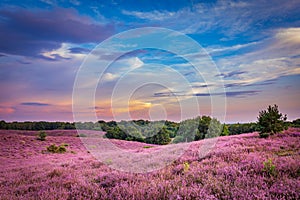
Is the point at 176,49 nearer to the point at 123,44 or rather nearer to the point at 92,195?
the point at 123,44

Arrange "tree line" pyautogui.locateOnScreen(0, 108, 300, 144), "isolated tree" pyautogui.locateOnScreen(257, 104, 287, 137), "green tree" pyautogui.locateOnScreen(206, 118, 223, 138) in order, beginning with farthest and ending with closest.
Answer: "green tree" pyautogui.locateOnScreen(206, 118, 223, 138)
"tree line" pyautogui.locateOnScreen(0, 108, 300, 144)
"isolated tree" pyautogui.locateOnScreen(257, 104, 287, 137)

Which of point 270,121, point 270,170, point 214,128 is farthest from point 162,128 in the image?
point 270,170

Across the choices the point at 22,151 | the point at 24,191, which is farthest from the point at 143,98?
the point at 22,151

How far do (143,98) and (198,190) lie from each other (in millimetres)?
8989

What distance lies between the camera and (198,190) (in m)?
4.36

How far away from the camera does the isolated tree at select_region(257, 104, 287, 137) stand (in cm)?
1325

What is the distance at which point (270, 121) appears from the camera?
536 inches

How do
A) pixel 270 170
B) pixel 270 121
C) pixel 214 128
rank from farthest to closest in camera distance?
pixel 214 128
pixel 270 121
pixel 270 170

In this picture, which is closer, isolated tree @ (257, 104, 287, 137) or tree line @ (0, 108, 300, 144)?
isolated tree @ (257, 104, 287, 137)

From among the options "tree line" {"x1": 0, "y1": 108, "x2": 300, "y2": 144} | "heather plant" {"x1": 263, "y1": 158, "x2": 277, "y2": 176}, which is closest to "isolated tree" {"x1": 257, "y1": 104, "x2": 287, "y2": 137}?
"tree line" {"x1": 0, "y1": 108, "x2": 300, "y2": 144}

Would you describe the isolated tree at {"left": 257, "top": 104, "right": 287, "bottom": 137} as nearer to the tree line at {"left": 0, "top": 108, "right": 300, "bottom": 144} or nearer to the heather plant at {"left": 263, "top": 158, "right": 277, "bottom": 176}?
the tree line at {"left": 0, "top": 108, "right": 300, "bottom": 144}

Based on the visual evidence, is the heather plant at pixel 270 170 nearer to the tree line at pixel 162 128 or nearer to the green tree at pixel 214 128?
the tree line at pixel 162 128

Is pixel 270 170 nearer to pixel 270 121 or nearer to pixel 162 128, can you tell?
pixel 270 121

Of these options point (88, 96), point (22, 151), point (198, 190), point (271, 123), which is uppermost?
point (88, 96)
